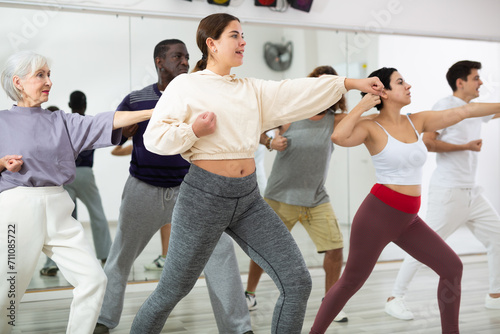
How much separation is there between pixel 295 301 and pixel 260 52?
8.86ft

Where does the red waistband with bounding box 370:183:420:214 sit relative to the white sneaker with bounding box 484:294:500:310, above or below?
above

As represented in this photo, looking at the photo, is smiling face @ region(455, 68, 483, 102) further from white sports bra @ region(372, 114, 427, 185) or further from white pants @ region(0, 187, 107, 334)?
white pants @ region(0, 187, 107, 334)

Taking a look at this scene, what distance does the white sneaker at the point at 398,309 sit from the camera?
3.32 metres

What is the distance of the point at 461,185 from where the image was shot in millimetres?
3672

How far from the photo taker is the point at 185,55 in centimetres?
314

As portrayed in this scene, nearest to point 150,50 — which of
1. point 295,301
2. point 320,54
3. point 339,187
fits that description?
point 320,54

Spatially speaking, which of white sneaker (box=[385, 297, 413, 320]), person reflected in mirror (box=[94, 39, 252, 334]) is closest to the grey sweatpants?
person reflected in mirror (box=[94, 39, 252, 334])

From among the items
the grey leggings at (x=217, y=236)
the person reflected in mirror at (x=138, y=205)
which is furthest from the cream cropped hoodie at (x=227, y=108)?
the person reflected in mirror at (x=138, y=205)

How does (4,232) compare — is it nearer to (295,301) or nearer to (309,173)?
(295,301)

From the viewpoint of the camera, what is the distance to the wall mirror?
12.9ft

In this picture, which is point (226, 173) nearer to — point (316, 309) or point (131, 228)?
point (131, 228)

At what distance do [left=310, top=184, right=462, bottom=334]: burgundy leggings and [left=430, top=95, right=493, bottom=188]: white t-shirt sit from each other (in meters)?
1.18

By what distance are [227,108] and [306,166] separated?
4.48ft

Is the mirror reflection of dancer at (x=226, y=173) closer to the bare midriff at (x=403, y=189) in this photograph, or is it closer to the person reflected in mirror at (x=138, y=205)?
the bare midriff at (x=403, y=189)
